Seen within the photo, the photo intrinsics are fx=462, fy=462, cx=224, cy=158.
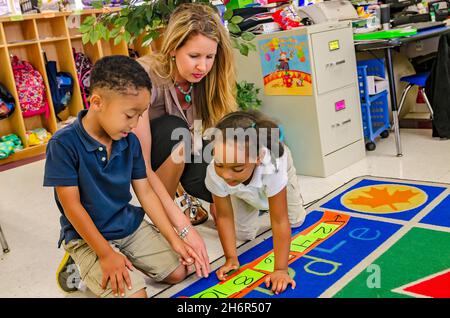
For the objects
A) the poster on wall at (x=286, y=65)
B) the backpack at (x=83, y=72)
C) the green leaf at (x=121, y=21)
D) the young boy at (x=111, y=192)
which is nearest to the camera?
the young boy at (x=111, y=192)

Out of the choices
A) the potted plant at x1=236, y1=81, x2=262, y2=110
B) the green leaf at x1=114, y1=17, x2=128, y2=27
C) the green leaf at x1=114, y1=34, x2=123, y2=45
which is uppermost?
the green leaf at x1=114, y1=17, x2=128, y2=27

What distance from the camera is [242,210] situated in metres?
1.57

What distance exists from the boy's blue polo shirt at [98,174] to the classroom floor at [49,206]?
0.24 metres

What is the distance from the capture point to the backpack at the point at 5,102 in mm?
3324

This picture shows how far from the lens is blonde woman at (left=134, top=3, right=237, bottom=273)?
1.40 m

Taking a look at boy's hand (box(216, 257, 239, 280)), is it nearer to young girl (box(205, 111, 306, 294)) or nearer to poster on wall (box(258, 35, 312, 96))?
young girl (box(205, 111, 306, 294))

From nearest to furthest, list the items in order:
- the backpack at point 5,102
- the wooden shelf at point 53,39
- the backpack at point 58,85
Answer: the backpack at point 5,102, the wooden shelf at point 53,39, the backpack at point 58,85

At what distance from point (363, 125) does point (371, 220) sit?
1.10 m

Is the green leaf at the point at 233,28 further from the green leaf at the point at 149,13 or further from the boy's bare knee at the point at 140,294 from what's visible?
the boy's bare knee at the point at 140,294

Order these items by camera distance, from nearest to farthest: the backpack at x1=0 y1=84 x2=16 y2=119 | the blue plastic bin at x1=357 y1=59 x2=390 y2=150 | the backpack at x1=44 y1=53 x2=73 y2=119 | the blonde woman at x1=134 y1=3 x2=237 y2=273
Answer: the blonde woman at x1=134 y1=3 x2=237 y2=273, the blue plastic bin at x1=357 y1=59 x2=390 y2=150, the backpack at x1=0 y1=84 x2=16 y2=119, the backpack at x1=44 y1=53 x2=73 y2=119

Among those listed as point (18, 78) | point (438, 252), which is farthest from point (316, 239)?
point (18, 78)

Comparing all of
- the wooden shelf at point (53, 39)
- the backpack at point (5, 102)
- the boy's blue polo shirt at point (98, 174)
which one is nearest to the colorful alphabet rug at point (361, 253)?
the boy's blue polo shirt at point (98, 174)

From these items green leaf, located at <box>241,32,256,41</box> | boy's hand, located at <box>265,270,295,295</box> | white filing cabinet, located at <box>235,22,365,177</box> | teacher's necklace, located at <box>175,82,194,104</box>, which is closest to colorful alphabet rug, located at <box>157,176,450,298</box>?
boy's hand, located at <box>265,270,295,295</box>
